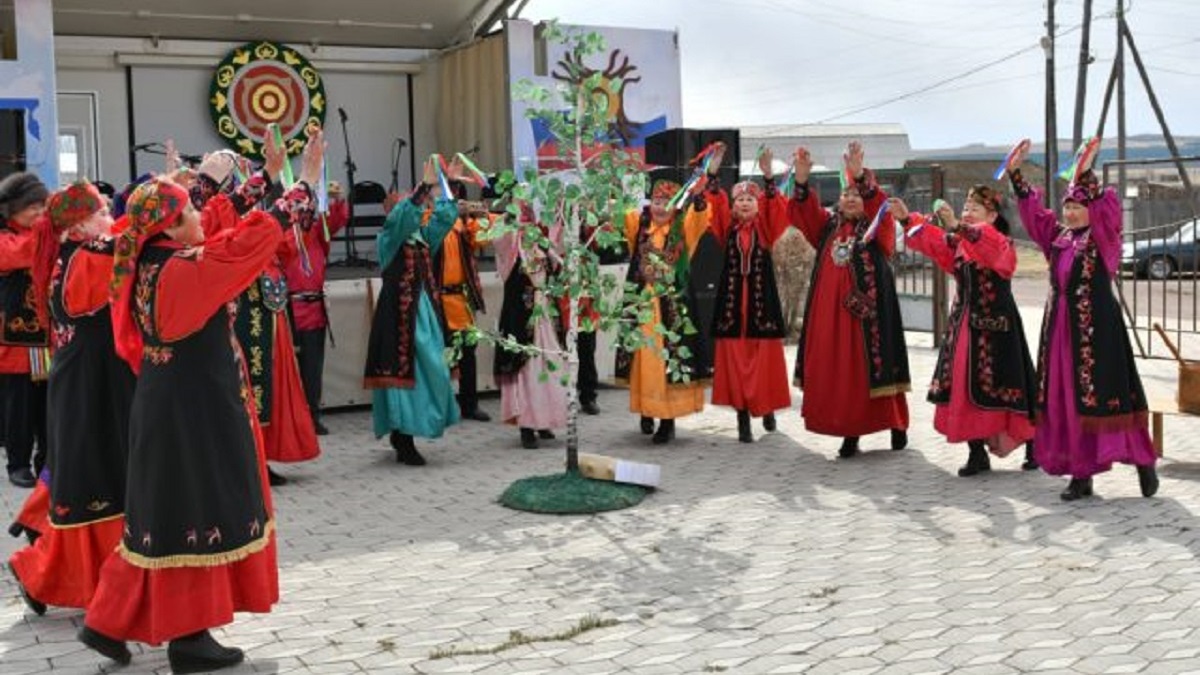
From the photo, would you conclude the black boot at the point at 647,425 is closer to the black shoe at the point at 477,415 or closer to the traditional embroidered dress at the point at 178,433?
the black shoe at the point at 477,415

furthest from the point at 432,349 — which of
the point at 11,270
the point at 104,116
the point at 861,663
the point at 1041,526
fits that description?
the point at 104,116

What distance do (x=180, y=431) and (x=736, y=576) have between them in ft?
7.37

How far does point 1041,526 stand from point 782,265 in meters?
7.25

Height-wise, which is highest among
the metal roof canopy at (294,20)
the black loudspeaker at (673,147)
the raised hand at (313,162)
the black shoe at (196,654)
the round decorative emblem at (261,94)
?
the metal roof canopy at (294,20)

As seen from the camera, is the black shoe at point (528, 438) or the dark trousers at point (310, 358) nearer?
the black shoe at point (528, 438)

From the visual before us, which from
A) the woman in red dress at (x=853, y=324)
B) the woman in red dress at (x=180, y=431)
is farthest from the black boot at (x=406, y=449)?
the woman in red dress at (x=180, y=431)

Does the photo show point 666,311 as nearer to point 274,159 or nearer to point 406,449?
point 406,449

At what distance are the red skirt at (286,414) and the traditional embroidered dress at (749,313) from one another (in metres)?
2.47

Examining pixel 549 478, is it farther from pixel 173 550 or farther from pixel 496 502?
pixel 173 550

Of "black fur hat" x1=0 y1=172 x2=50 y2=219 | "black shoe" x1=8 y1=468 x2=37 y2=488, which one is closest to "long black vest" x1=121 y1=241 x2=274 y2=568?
"black fur hat" x1=0 y1=172 x2=50 y2=219

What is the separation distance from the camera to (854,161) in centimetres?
721

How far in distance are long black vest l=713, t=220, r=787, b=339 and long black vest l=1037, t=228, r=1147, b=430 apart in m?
2.05

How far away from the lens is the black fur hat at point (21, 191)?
5.88m

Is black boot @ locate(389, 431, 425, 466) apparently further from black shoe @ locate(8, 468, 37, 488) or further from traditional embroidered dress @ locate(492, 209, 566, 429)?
black shoe @ locate(8, 468, 37, 488)
